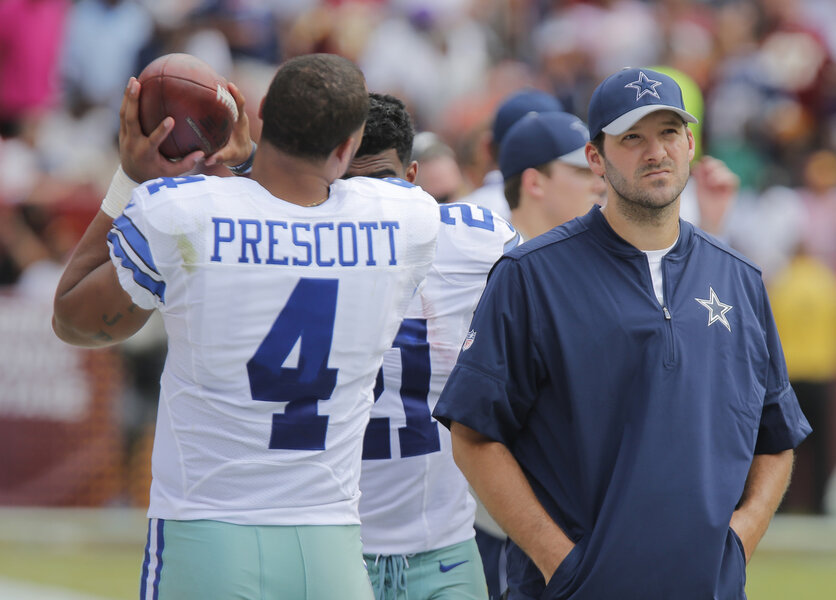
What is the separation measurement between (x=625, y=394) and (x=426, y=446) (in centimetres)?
90

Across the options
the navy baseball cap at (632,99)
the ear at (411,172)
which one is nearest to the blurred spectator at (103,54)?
the ear at (411,172)

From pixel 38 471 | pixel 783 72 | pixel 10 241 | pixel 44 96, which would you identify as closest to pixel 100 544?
pixel 38 471

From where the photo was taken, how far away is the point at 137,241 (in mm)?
3000

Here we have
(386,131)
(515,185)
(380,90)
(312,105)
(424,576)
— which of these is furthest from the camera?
(380,90)

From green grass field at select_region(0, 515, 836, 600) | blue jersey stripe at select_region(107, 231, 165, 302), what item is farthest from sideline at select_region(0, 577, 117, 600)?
blue jersey stripe at select_region(107, 231, 165, 302)

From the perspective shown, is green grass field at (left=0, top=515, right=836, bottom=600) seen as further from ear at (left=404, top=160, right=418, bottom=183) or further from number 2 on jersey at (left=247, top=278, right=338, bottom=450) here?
number 2 on jersey at (left=247, top=278, right=338, bottom=450)

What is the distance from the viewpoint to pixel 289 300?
10.1 feet

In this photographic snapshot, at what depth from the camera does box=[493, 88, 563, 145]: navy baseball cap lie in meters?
6.20

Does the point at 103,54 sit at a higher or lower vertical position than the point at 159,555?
higher

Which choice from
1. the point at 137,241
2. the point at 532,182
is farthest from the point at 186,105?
the point at 532,182

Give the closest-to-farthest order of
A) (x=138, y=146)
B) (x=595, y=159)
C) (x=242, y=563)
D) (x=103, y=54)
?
(x=242, y=563) → (x=138, y=146) → (x=595, y=159) → (x=103, y=54)

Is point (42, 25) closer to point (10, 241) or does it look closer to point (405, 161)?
point (10, 241)

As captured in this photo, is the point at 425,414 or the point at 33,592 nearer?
the point at 425,414

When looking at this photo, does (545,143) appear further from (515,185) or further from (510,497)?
(510,497)
